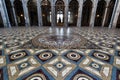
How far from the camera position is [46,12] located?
34.8 ft

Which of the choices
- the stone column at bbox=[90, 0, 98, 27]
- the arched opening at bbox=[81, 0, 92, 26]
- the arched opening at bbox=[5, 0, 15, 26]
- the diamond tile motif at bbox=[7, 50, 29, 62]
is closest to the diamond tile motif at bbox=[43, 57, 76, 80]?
the diamond tile motif at bbox=[7, 50, 29, 62]

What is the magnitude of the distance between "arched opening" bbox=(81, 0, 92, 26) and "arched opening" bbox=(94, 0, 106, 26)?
108cm

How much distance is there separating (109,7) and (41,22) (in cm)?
917

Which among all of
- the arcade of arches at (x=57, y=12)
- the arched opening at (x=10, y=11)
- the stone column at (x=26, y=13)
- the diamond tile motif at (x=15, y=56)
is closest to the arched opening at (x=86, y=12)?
the arcade of arches at (x=57, y=12)

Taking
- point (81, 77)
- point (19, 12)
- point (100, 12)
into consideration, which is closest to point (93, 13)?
point (100, 12)

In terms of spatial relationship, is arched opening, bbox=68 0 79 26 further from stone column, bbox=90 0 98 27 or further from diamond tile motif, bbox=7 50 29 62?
diamond tile motif, bbox=7 50 29 62

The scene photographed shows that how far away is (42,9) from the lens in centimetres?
1040

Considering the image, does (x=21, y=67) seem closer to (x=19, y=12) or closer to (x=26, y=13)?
(x=26, y=13)

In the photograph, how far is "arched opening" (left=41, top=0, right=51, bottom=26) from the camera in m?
10.1

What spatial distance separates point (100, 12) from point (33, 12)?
9.23 meters

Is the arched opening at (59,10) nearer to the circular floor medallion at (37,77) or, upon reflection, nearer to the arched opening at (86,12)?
the arched opening at (86,12)

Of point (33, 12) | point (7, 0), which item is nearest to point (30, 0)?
point (33, 12)

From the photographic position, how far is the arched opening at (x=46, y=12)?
10.1 meters

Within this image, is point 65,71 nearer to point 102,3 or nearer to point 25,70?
point 25,70
